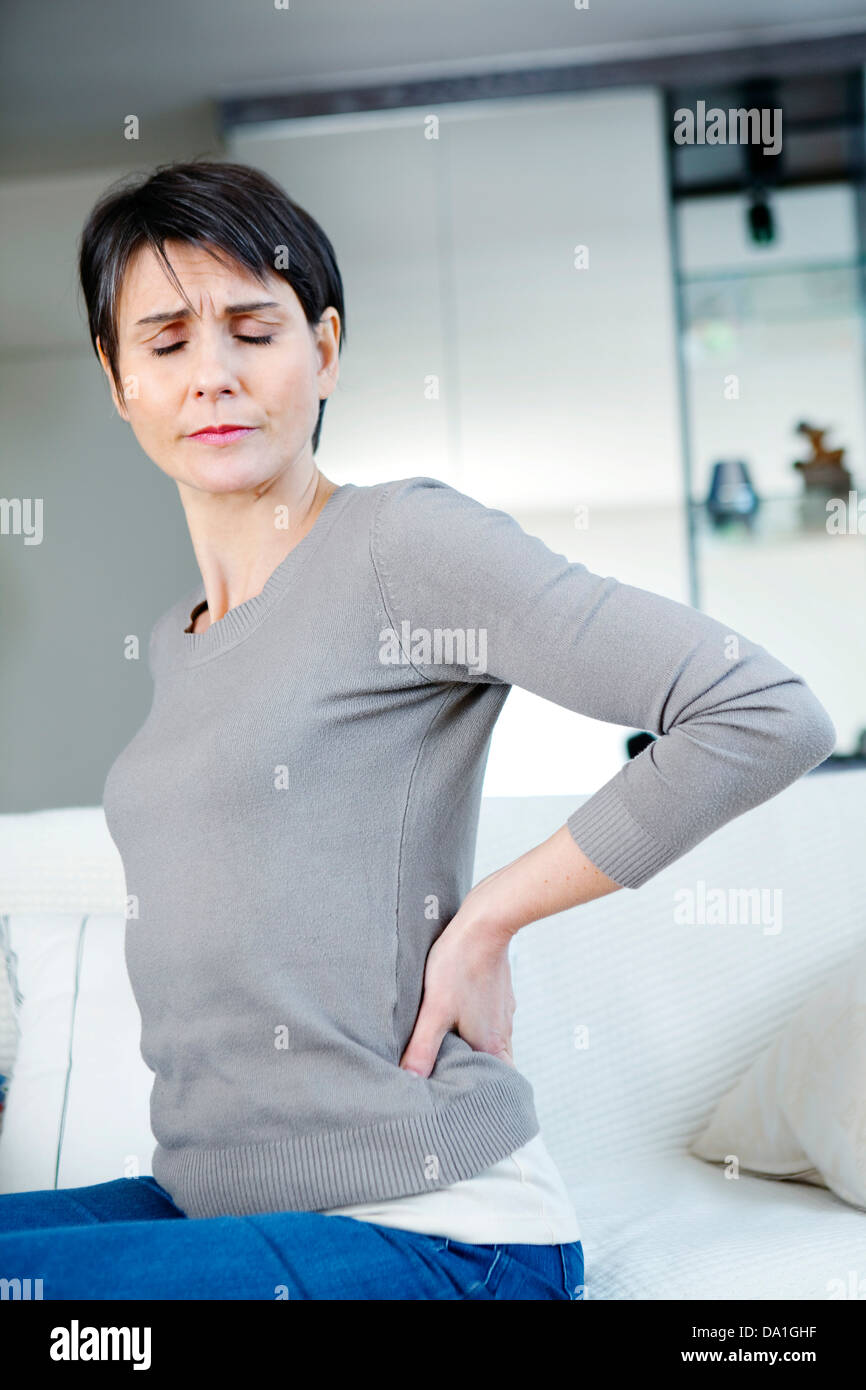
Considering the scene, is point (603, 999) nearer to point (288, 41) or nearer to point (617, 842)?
point (617, 842)

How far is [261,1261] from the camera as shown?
2.72 feet

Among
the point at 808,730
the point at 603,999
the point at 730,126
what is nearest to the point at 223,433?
the point at 808,730

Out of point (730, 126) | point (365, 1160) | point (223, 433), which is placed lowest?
point (365, 1160)

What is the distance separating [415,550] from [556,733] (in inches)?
93.2

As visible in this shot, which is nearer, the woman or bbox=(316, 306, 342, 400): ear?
the woman

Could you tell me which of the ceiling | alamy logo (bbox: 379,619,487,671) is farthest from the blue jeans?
the ceiling

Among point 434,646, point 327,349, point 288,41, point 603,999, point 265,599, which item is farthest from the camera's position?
point 288,41

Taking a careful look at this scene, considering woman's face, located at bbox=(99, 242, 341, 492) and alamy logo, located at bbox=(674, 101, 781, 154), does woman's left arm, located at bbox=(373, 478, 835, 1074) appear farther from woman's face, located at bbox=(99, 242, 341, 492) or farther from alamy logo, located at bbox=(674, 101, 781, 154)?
alamy logo, located at bbox=(674, 101, 781, 154)

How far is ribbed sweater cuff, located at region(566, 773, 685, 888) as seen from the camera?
90 cm

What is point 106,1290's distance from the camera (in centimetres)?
81

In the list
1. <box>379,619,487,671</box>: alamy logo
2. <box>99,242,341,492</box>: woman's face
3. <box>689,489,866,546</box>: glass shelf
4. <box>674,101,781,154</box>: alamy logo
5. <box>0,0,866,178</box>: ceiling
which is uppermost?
<box>0,0,866,178</box>: ceiling

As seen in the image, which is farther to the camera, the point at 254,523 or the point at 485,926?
the point at 254,523

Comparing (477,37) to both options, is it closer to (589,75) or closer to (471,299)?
(589,75)

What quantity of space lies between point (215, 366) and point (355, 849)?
16.4 inches
